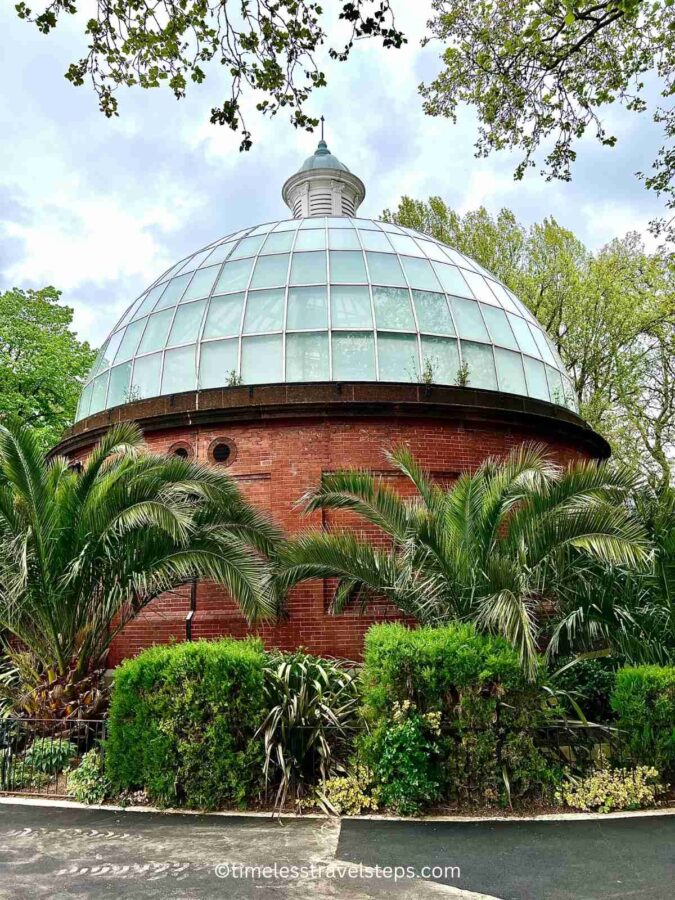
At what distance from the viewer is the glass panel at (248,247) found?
15.5 m

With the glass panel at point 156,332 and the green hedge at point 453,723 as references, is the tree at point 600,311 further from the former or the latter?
the green hedge at point 453,723

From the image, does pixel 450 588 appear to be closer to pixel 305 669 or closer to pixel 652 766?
pixel 305 669

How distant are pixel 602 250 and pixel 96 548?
22.7 m

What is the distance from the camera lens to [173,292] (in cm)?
1546

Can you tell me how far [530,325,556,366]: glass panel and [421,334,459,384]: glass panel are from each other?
9.60 ft

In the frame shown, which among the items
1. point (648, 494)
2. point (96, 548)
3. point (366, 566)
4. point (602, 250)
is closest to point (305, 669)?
point (366, 566)

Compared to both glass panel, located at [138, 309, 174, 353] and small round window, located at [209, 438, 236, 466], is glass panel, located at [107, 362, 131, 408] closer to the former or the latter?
glass panel, located at [138, 309, 174, 353]

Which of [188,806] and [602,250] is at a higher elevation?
[602,250]

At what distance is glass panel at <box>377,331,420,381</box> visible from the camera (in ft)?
42.4

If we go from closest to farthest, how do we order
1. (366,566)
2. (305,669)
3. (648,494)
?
(305,669)
(366,566)
(648,494)

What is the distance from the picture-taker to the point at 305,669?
8359 millimetres

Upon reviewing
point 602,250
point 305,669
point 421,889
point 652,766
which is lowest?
point 421,889

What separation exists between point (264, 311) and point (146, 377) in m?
2.67

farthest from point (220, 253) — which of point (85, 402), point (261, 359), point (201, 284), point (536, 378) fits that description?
point (536, 378)
